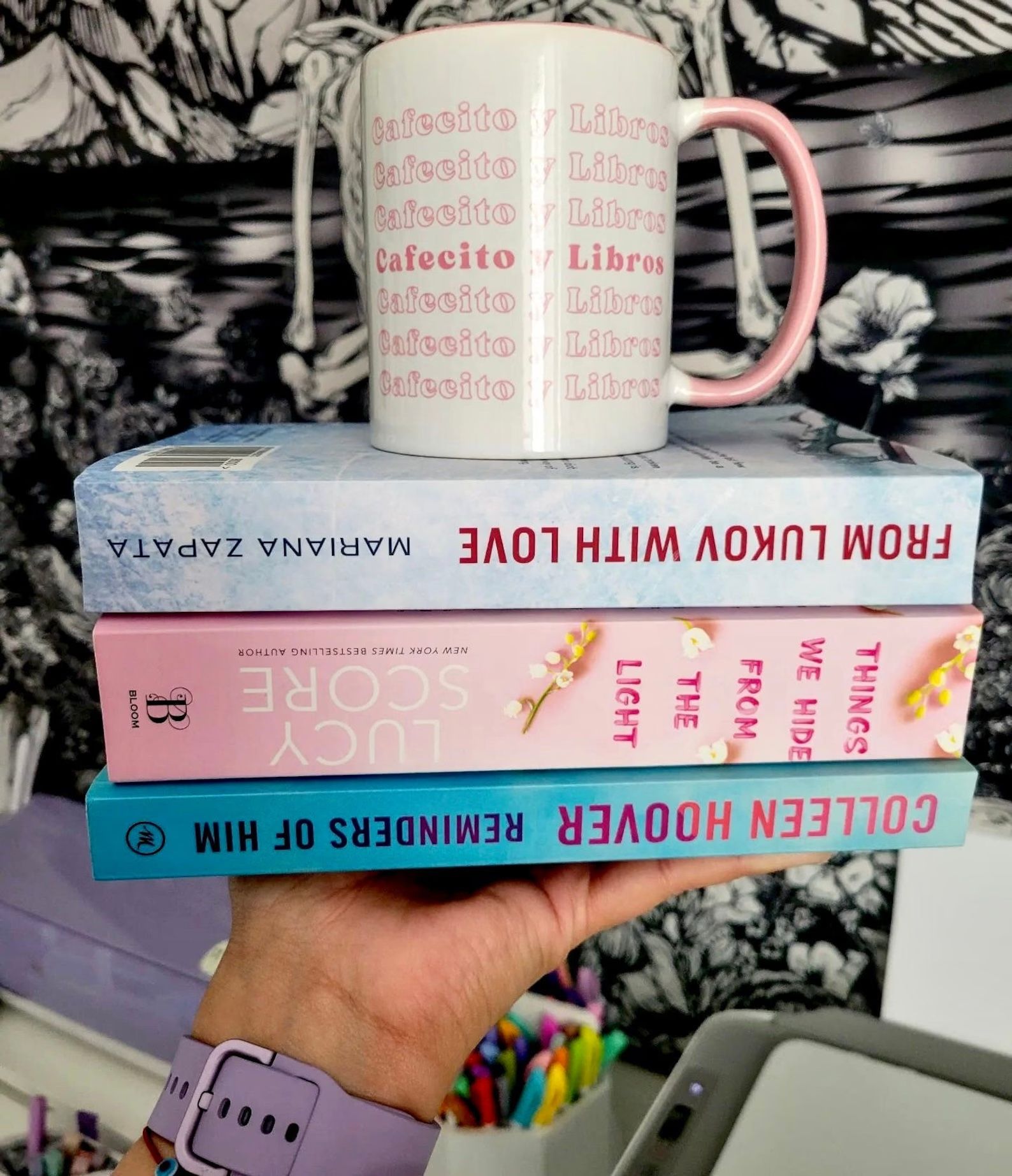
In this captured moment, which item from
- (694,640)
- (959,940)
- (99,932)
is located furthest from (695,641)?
(99,932)

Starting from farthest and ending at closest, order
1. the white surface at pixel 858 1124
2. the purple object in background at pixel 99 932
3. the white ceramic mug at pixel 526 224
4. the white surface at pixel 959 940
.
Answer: the purple object in background at pixel 99 932 → the white surface at pixel 959 940 → the white surface at pixel 858 1124 → the white ceramic mug at pixel 526 224

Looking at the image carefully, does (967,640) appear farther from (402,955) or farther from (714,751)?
(402,955)

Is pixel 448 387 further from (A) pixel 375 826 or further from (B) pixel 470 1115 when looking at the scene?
(B) pixel 470 1115

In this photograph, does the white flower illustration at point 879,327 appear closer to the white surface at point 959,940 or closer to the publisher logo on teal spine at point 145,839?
the white surface at point 959,940

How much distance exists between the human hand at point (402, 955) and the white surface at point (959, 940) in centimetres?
22

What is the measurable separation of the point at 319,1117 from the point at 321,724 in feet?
0.69

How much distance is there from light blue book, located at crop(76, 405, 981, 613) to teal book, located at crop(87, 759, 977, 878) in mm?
85

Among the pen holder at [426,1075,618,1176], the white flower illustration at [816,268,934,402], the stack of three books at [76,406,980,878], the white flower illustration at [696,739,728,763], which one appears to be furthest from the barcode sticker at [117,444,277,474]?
the pen holder at [426,1075,618,1176]

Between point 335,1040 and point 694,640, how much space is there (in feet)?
0.96

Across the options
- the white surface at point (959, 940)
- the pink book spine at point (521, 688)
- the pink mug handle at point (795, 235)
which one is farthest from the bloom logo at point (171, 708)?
the white surface at point (959, 940)

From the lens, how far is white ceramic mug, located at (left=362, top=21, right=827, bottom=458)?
1.24ft

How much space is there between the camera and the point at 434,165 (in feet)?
1.28

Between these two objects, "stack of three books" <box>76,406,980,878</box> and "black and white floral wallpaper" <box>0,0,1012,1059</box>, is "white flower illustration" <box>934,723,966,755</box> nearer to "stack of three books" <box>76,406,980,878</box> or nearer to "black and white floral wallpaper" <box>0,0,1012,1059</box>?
"stack of three books" <box>76,406,980,878</box>

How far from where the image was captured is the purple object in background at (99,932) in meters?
0.80
